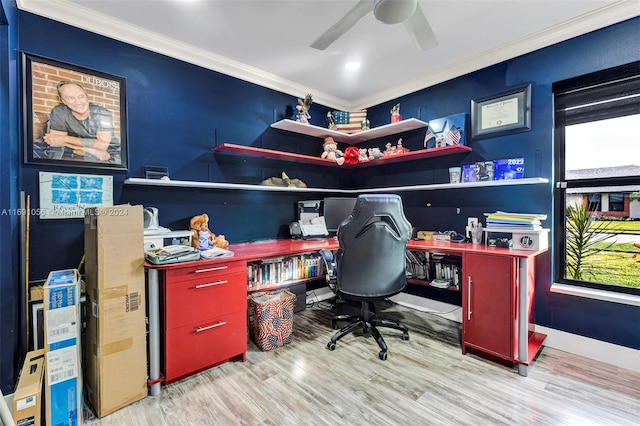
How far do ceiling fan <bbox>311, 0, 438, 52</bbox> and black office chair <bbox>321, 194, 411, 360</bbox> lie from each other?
108 centimetres

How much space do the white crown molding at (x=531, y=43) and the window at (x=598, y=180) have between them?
13.9 inches

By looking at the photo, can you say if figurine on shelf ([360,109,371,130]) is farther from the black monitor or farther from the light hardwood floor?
the light hardwood floor

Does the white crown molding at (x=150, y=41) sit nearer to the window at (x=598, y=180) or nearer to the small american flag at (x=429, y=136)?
the small american flag at (x=429, y=136)

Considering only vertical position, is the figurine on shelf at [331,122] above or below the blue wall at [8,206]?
above

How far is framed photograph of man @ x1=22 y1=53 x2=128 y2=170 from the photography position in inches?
76.5

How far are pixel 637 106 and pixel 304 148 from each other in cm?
292

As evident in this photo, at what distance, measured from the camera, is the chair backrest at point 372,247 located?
85.3 inches

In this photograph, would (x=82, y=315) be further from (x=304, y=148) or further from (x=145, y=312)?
(x=304, y=148)

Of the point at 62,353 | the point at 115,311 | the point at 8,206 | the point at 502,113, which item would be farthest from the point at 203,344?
the point at 502,113

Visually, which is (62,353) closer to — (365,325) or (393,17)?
(365,325)

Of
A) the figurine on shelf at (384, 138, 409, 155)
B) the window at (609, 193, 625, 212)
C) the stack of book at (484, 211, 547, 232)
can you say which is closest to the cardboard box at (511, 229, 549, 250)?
the stack of book at (484, 211, 547, 232)

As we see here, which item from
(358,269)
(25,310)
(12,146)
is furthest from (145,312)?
(358,269)

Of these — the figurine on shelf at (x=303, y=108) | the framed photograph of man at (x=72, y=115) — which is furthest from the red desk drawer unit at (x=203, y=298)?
the figurine on shelf at (x=303, y=108)

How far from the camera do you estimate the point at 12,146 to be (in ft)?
5.82
